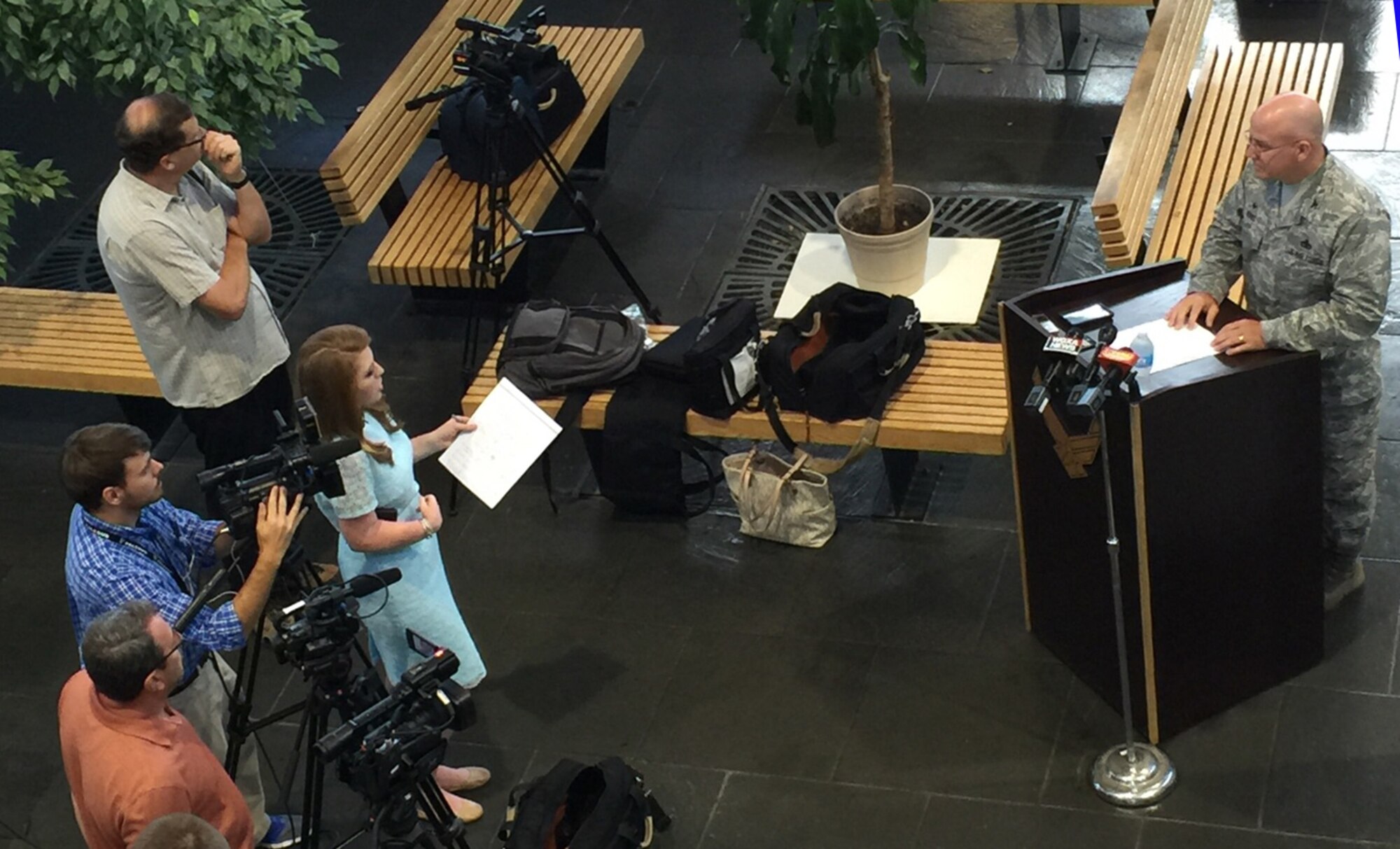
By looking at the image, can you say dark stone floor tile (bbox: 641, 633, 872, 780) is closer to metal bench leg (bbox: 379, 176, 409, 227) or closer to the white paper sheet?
the white paper sheet

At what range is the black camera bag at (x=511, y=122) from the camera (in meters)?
6.98

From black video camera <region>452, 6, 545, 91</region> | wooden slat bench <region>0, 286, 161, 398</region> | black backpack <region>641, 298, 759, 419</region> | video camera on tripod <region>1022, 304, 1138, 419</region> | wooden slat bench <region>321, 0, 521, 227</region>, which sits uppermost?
video camera on tripod <region>1022, 304, 1138, 419</region>

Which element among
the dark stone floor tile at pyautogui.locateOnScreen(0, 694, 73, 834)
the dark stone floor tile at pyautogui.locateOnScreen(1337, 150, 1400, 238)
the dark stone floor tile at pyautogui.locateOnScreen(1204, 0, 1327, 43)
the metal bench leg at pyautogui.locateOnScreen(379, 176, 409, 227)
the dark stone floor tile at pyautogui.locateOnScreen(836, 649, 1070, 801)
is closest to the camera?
Result: the dark stone floor tile at pyautogui.locateOnScreen(836, 649, 1070, 801)

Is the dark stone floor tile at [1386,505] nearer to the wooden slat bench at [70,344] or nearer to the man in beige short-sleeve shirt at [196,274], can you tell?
the man in beige short-sleeve shirt at [196,274]

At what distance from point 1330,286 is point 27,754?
420 cm

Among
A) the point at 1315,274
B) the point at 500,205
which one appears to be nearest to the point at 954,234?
the point at 500,205

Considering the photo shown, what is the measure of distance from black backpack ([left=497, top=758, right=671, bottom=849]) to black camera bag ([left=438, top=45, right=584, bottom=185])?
2.67 meters

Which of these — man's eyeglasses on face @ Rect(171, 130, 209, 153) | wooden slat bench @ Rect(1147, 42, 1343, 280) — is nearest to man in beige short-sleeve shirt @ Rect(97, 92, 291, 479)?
man's eyeglasses on face @ Rect(171, 130, 209, 153)

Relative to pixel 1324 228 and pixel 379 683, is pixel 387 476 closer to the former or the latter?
pixel 379 683

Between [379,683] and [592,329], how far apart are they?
1960 mm

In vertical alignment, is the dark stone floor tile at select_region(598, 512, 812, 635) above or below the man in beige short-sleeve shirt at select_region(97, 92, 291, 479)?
below

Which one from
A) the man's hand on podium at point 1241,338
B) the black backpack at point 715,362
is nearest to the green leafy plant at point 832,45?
the black backpack at point 715,362

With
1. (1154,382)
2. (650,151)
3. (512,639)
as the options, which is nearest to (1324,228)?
(1154,382)

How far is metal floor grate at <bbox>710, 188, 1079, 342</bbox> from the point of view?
6969mm
